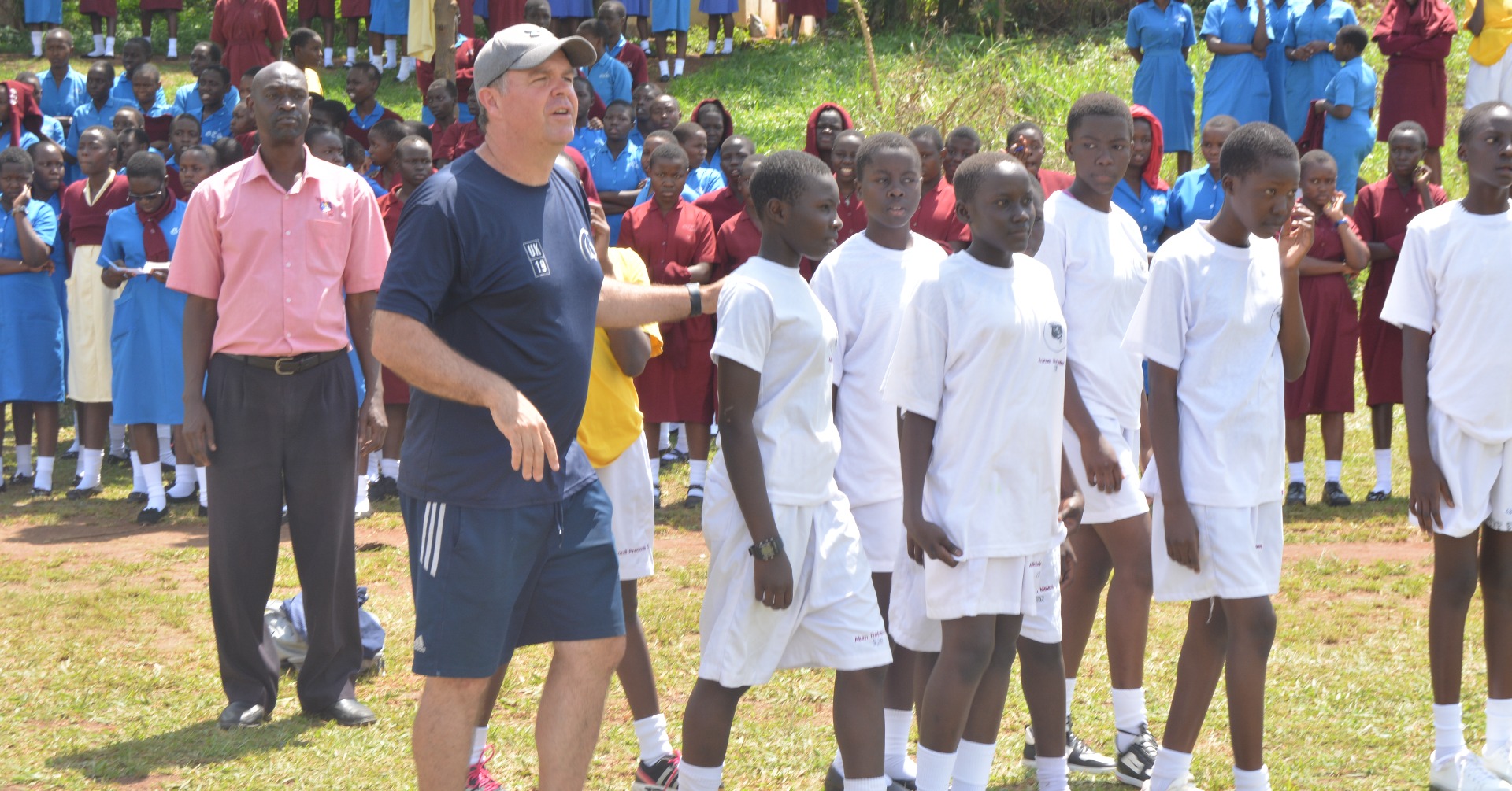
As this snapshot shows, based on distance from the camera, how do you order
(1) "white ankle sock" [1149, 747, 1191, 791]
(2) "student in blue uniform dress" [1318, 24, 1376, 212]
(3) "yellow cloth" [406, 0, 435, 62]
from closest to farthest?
(1) "white ankle sock" [1149, 747, 1191, 791] → (2) "student in blue uniform dress" [1318, 24, 1376, 212] → (3) "yellow cloth" [406, 0, 435, 62]

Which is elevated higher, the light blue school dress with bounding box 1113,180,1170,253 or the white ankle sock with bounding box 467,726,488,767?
the light blue school dress with bounding box 1113,180,1170,253

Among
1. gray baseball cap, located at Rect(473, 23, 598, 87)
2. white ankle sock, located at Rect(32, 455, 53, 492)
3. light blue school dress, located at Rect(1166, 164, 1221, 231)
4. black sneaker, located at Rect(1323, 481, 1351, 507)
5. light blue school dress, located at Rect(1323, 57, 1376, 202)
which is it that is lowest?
white ankle sock, located at Rect(32, 455, 53, 492)

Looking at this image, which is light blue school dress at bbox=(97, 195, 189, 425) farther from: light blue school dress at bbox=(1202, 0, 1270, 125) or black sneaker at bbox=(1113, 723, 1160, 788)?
light blue school dress at bbox=(1202, 0, 1270, 125)

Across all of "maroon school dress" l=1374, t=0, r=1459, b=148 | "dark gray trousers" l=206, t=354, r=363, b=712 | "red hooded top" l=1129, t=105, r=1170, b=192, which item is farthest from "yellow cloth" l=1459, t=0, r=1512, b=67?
"dark gray trousers" l=206, t=354, r=363, b=712

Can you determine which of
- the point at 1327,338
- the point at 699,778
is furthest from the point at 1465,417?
the point at 1327,338

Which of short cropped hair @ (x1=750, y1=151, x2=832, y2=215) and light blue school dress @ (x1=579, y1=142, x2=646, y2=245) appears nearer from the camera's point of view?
short cropped hair @ (x1=750, y1=151, x2=832, y2=215)

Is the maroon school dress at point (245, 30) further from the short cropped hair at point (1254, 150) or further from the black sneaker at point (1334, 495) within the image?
the short cropped hair at point (1254, 150)

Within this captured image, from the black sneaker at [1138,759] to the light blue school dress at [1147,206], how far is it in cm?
467

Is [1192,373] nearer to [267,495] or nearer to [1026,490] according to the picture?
[1026,490]

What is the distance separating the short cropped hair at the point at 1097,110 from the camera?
4.90m

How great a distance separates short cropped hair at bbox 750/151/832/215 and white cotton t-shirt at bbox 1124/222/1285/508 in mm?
1075

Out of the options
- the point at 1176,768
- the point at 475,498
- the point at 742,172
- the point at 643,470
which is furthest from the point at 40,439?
the point at 1176,768

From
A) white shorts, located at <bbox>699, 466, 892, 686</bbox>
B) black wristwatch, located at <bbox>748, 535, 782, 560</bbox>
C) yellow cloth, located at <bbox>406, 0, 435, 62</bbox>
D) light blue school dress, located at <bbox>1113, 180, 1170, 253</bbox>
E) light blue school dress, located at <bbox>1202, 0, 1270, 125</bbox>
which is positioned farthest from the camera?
yellow cloth, located at <bbox>406, 0, 435, 62</bbox>

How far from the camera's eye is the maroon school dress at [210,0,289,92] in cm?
1524
